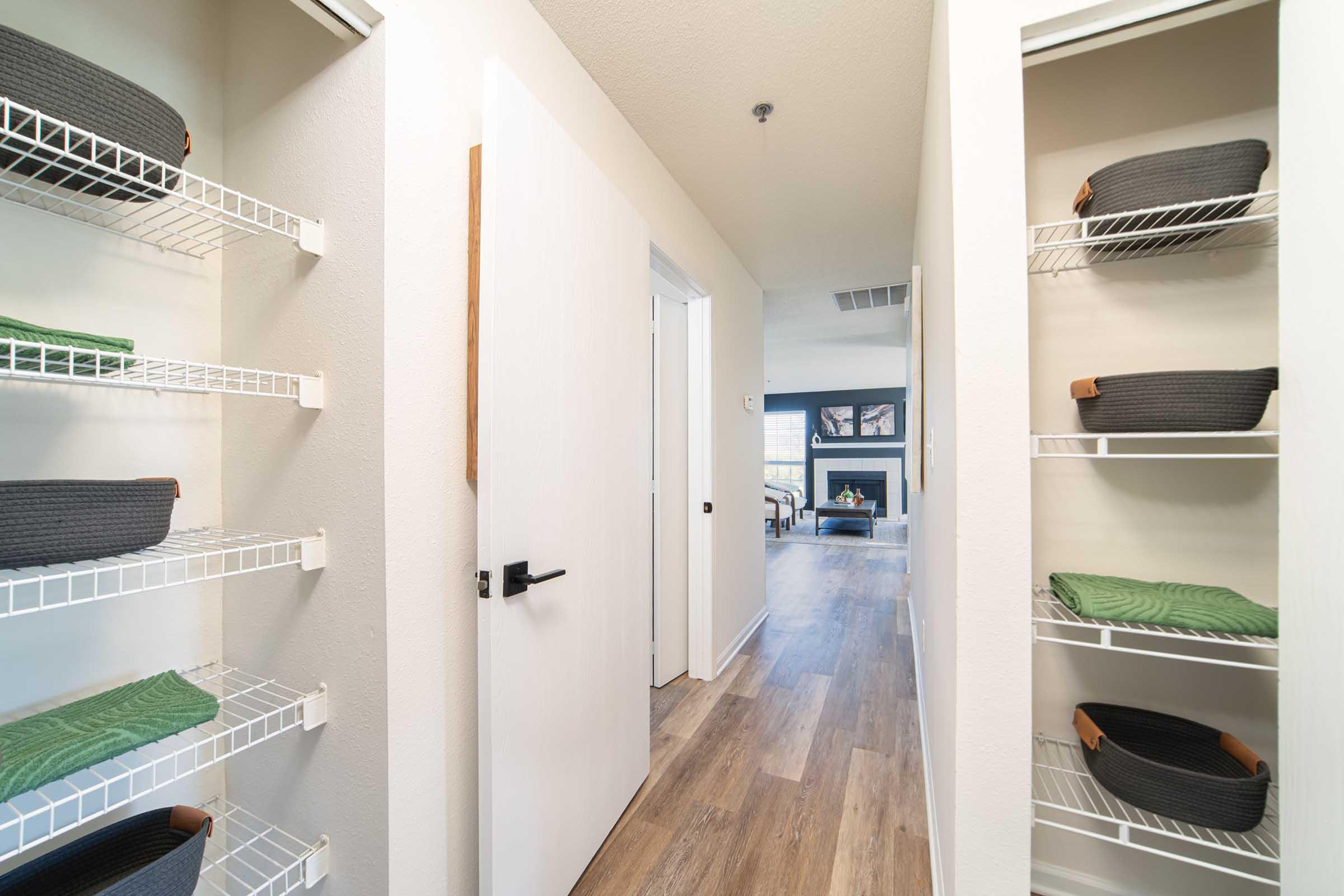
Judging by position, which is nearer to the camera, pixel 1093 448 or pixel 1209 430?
pixel 1209 430

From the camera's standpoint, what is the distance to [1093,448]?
1.30m

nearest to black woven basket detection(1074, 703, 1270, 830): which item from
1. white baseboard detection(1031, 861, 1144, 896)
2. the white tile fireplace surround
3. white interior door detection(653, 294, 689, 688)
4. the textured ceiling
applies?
white baseboard detection(1031, 861, 1144, 896)

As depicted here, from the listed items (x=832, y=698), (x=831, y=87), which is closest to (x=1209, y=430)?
(x=831, y=87)

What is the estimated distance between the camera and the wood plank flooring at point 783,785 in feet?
4.96

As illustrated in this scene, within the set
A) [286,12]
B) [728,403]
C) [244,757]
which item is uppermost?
[286,12]

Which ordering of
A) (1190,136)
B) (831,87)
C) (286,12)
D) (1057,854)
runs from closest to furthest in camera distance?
(286,12)
(1190,136)
(1057,854)
(831,87)

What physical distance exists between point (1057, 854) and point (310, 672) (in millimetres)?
1956

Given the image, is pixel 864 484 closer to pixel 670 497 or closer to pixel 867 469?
pixel 867 469

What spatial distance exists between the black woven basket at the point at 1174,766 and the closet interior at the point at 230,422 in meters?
1.54

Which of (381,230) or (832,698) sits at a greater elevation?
(381,230)

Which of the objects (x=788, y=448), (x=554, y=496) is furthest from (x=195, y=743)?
(x=788, y=448)

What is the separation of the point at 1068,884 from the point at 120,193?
8.66 ft

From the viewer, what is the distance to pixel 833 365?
7324 mm

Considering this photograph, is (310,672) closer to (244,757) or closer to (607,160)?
(244,757)
